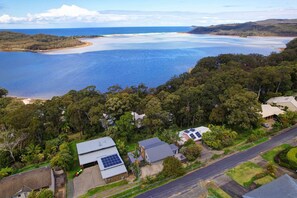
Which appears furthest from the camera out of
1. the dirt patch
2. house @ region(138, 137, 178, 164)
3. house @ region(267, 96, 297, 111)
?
house @ region(267, 96, 297, 111)

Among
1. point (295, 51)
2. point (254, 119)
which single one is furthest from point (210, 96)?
point (295, 51)

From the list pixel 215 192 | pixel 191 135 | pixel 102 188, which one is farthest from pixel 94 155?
pixel 215 192

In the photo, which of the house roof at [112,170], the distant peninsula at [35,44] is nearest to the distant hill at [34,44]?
the distant peninsula at [35,44]

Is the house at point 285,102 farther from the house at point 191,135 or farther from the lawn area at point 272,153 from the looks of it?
the house at point 191,135

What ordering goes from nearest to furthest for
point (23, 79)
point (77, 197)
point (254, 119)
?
1. point (77, 197)
2. point (254, 119)
3. point (23, 79)

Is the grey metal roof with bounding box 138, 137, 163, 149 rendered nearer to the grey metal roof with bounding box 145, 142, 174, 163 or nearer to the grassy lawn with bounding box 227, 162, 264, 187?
the grey metal roof with bounding box 145, 142, 174, 163

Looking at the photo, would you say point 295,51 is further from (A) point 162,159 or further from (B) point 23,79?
(B) point 23,79

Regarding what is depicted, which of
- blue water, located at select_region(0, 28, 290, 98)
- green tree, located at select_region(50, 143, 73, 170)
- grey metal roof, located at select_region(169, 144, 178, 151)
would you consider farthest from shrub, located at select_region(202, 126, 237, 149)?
blue water, located at select_region(0, 28, 290, 98)
